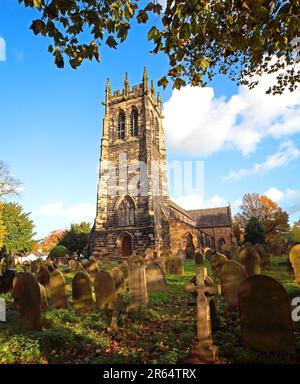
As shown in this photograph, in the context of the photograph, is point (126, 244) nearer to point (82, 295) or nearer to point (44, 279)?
point (44, 279)

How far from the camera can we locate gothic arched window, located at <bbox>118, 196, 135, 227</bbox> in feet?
81.0

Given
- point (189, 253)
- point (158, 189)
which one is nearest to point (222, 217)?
point (158, 189)

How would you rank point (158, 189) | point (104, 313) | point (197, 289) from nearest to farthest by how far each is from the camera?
1. point (197, 289)
2. point (104, 313)
3. point (158, 189)

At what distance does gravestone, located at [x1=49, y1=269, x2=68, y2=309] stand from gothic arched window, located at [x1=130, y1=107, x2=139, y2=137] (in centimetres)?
2218

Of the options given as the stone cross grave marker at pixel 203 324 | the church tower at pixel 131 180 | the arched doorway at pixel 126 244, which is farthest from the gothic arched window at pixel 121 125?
the stone cross grave marker at pixel 203 324

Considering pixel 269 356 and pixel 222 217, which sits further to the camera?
pixel 222 217

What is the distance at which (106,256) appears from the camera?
2383cm

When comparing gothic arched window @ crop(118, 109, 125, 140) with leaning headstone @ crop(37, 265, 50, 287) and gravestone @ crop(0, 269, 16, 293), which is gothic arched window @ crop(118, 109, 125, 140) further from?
leaning headstone @ crop(37, 265, 50, 287)

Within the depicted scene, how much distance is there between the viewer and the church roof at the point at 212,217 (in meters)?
36.5

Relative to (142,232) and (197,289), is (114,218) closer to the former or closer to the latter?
(142,232)

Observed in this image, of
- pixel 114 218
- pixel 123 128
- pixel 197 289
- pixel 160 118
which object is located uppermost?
pixel 160 118

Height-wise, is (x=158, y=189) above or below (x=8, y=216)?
above

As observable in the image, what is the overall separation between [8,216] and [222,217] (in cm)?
2904
